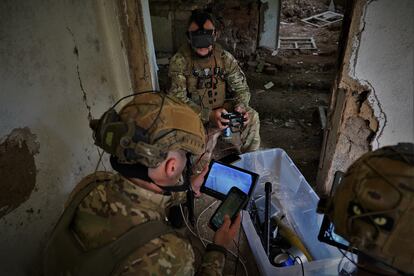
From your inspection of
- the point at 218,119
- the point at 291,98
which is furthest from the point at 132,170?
the point at 291,98

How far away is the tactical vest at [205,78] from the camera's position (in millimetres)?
3500

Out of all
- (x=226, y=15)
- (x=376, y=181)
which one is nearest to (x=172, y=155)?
(x=376, y=181)

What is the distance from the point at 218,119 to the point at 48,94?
1.70 m

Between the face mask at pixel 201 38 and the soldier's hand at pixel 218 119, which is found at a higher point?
the face mask at pixel 201 38

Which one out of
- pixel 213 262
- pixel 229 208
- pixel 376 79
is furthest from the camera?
pixel 376 79

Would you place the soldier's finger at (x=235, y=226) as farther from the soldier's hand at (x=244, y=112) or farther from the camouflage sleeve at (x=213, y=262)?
the soldier's hand at (x=244, y=112)

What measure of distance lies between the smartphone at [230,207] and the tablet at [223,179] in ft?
0.54

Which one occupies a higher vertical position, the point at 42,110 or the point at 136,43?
the point at 136,43

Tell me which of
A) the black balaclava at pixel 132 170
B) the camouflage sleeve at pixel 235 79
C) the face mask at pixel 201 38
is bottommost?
the camouflage sleeve at pixel 235 79

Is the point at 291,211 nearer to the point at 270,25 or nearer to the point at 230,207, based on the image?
the point at 230,207

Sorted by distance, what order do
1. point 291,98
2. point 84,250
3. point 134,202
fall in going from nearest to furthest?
point 84,250, point 134,202, point 291,98

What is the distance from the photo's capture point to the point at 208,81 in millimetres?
3564

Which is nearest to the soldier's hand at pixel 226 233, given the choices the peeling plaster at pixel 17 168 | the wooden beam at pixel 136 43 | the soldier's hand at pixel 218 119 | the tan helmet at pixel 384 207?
the tan helmet at pixel 384 207

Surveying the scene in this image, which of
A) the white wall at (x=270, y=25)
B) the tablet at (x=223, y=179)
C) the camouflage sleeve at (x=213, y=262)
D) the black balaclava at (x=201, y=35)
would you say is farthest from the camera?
the white wall at (x=270, y=25)
